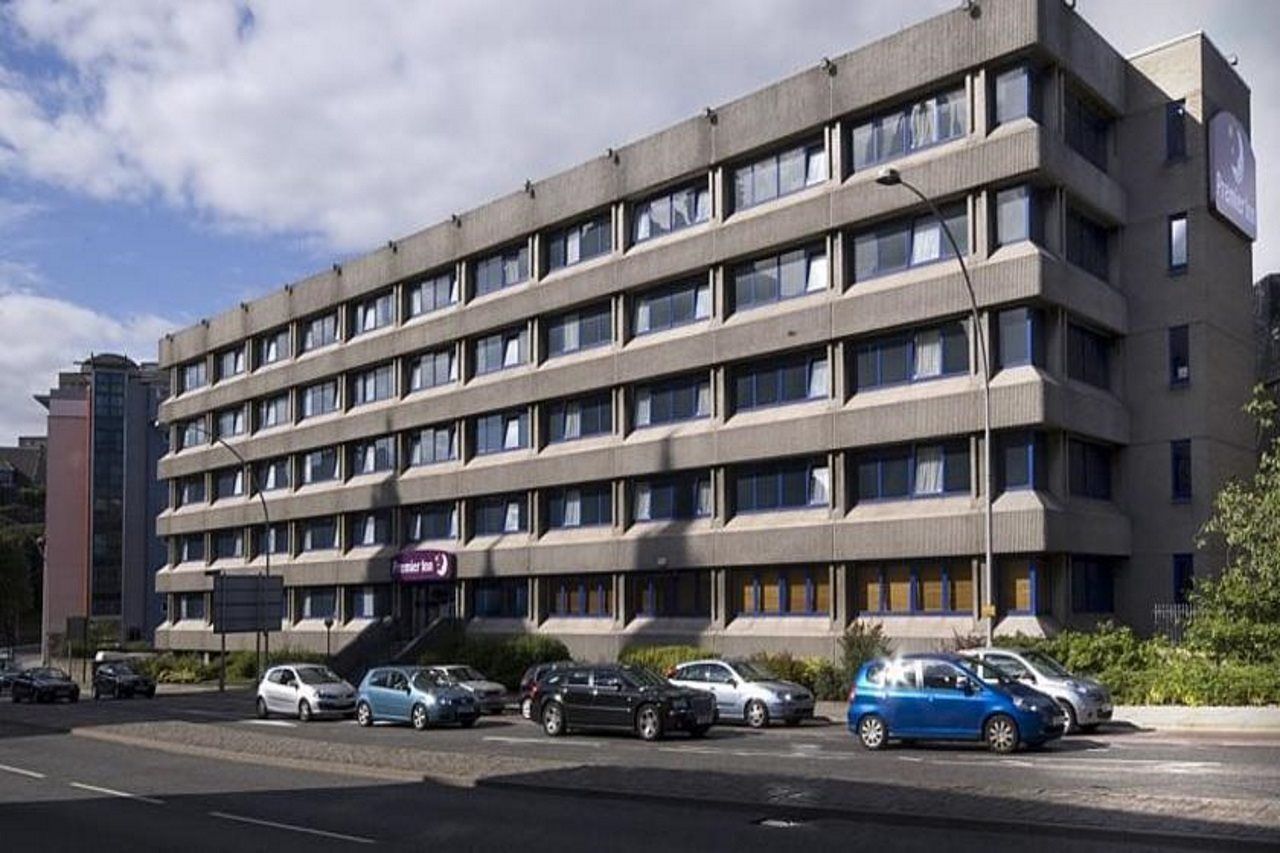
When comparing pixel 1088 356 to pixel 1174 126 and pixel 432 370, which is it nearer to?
pixel 1174 126

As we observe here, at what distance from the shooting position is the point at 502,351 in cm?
5538

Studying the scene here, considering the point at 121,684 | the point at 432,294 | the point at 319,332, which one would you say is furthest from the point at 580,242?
the point at 121,684

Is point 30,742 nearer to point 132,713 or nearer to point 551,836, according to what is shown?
point 132,713

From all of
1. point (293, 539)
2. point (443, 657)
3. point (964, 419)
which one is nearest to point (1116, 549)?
point (964, 419)

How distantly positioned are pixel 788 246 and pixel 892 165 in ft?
14.3

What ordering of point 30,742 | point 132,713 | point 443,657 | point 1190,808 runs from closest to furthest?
1. point 1190,808
2. point 30,742
3. point 132,713
4. point 443,657

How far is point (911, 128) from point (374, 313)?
3194 centimetres

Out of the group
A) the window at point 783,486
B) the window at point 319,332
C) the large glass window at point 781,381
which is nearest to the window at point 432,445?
the window at point 319,332

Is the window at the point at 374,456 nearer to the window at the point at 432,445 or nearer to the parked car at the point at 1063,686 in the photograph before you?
the window at the point at 432,445

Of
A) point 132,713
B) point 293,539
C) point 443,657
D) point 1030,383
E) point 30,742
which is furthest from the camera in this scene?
point 293,539

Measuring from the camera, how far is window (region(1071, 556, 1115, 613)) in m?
36.9

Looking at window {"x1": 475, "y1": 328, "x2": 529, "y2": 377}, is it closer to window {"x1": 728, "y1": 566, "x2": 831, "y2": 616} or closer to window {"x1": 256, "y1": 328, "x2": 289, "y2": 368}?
window {"x1": 728, "y1": 566, "x2": 831, "y2": 616}

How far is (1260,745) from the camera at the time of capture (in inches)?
910

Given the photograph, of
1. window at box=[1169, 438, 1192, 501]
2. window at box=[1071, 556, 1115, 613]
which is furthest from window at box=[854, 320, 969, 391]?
window at box=[1169, 438, 1192, 501]
